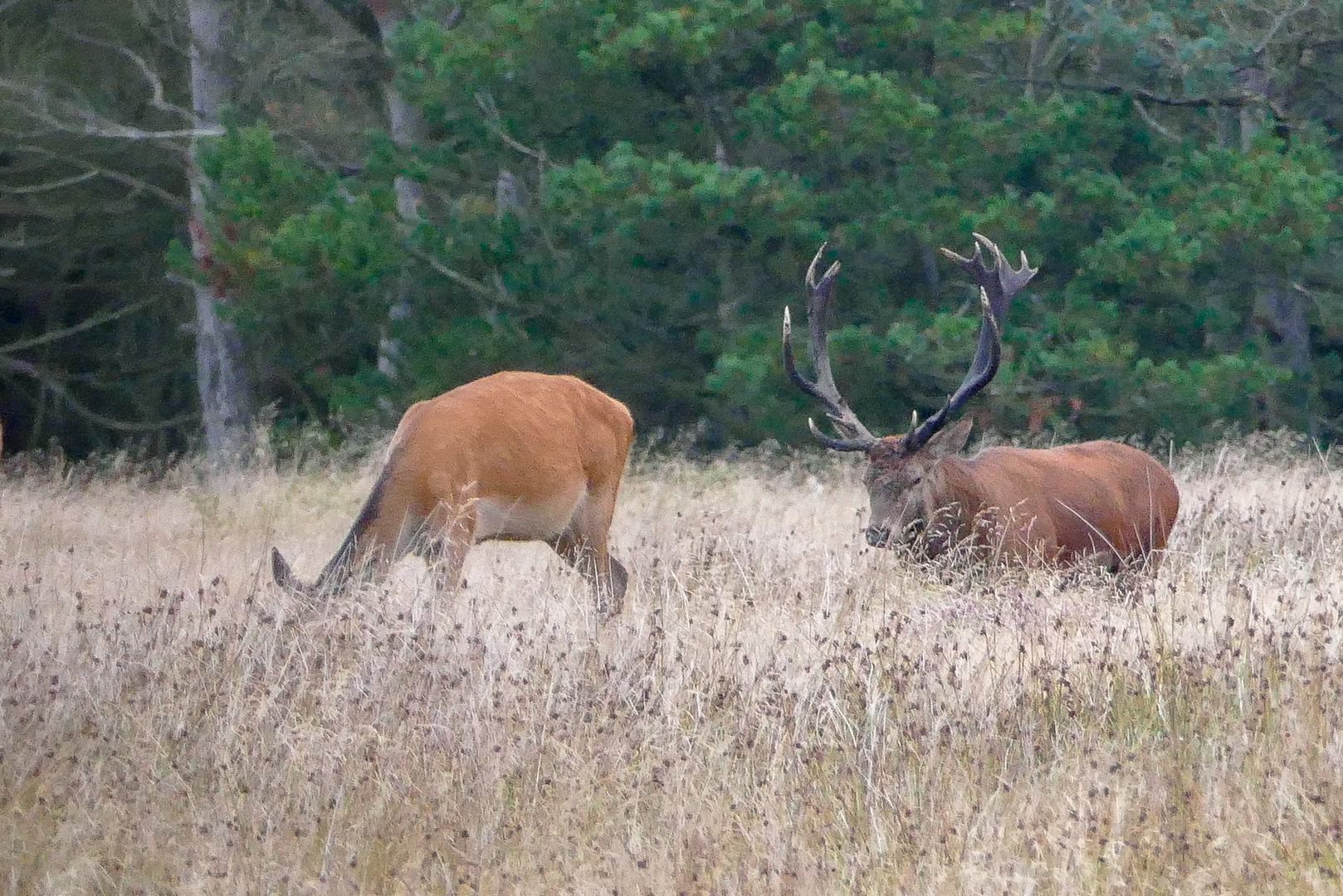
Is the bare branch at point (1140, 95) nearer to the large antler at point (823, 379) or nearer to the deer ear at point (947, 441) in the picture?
the large antler at point (823, 379)

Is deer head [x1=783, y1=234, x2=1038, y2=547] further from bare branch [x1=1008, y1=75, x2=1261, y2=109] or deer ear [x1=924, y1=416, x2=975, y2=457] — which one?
bare branch [x1=1008, y1=75, x2=1261, y2=109]

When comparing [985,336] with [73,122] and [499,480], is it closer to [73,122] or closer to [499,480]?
[499,480]

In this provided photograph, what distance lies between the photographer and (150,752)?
4.61m

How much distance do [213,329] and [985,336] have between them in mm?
12161

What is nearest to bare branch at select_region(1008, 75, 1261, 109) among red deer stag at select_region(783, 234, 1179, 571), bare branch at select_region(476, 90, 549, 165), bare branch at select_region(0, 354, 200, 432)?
bare branch at select_region(476, 90, 549, 165)

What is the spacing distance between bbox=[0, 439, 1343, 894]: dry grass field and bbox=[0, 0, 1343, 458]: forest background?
6978 millimetres

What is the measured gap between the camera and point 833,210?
45.5 feet

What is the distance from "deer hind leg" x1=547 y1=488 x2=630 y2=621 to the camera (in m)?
8.01

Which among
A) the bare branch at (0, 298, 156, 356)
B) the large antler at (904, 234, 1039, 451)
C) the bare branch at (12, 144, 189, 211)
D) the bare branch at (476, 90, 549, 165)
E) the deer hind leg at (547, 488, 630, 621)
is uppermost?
the large antler at (904, 234, 1039, 451)

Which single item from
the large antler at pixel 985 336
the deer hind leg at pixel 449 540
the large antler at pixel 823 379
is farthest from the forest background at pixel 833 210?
the deer hind leg at pixel 449 540

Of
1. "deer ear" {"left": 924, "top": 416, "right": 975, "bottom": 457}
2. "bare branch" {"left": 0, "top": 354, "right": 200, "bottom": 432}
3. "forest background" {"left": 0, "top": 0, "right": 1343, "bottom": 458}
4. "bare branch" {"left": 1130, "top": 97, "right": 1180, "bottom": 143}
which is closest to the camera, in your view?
"deer ear" {"left": 924, "top": 416, "right": 975, "bottom": 457}

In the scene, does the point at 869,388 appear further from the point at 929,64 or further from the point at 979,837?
the point at 979,837

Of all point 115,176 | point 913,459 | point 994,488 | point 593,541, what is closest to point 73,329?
point 115,176

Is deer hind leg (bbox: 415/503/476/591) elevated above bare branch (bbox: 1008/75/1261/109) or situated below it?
above
